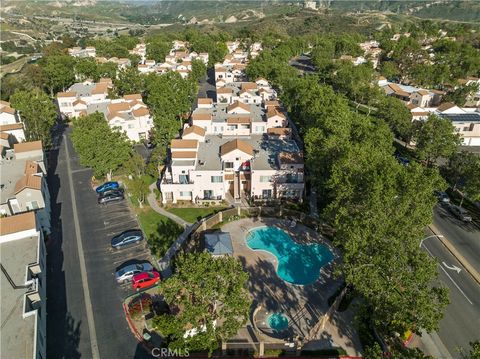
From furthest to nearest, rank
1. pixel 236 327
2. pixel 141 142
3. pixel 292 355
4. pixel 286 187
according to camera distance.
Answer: pixel 141 142 < pixel 286 187 < pixel 292 355 < pixel 236 327

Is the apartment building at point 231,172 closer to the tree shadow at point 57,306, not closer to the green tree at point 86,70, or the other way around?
the tree shadow at point 57,306

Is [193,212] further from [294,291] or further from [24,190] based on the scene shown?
[24,190]

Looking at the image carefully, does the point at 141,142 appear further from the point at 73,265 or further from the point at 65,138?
the point at 73,265

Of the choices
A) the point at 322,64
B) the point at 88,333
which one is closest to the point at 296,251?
the point at 88,333

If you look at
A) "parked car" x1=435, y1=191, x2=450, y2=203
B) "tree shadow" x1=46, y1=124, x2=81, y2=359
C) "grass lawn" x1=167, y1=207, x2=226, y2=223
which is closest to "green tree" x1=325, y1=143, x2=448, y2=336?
"parked car" x1=435, y1=191, x2=450, y2=203

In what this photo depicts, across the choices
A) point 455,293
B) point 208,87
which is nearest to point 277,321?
point 455,293
